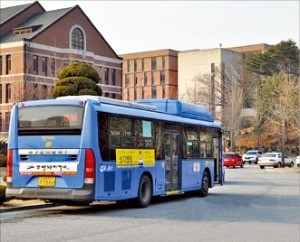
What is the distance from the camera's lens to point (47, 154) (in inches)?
636

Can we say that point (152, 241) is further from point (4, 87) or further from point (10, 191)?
point (4, 87)

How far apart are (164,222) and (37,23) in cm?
7009

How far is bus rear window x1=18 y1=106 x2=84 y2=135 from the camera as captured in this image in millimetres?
16109

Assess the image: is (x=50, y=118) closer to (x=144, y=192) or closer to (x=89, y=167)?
(x=89, y=167)

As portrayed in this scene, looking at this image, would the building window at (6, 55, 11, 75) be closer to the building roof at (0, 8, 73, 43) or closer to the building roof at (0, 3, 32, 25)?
the building roof at (0, 8, 73, 43)

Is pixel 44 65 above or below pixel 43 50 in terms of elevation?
below

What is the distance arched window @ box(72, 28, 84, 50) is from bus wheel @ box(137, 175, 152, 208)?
65.3 m

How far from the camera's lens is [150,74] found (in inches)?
4998

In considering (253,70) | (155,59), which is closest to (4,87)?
(253,70)

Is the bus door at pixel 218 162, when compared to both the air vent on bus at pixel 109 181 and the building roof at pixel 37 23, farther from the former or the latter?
the building roof at pixel 37 23

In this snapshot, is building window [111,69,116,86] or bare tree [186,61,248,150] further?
building window [111,69,116,86]

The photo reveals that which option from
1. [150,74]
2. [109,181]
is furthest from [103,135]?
[150,74]

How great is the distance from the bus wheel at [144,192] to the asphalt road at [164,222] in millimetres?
269

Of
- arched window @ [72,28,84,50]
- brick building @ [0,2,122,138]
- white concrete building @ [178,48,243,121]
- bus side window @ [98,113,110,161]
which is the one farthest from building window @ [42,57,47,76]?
bus side window @ [98,113,110,161]
